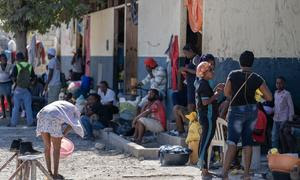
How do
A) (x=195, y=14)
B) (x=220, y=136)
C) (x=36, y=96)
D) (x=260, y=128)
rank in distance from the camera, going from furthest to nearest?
(x=36, y=96) < (x=195, y=14) < (x=260, y=128) < (x=220, y=136)

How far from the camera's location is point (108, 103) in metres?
15.5

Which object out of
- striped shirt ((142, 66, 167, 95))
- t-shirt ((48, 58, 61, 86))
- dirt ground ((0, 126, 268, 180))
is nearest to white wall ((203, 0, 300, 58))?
striped shirt ((142, 66, 167, 95))

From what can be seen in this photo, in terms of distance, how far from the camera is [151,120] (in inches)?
522

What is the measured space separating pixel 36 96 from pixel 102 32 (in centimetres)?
380

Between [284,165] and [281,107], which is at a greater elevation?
[281,107]

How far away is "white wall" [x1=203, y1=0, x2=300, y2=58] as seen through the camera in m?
11.4

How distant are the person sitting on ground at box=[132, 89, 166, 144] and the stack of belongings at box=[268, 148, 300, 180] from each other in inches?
180

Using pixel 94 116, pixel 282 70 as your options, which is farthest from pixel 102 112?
pixel 282 70

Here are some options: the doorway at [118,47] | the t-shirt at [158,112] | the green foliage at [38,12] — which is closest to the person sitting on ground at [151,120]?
the t-shirt at [158,112]

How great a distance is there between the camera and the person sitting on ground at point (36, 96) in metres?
18.2

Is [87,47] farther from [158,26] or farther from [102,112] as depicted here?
[102,112]

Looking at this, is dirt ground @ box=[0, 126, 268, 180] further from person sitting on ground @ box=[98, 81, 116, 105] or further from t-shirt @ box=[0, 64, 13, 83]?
t-shirt @ box=[0, 64, 13, 83]

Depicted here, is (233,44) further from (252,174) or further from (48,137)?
(48,137)

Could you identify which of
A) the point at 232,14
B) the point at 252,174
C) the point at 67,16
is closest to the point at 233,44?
the point at 232,14
